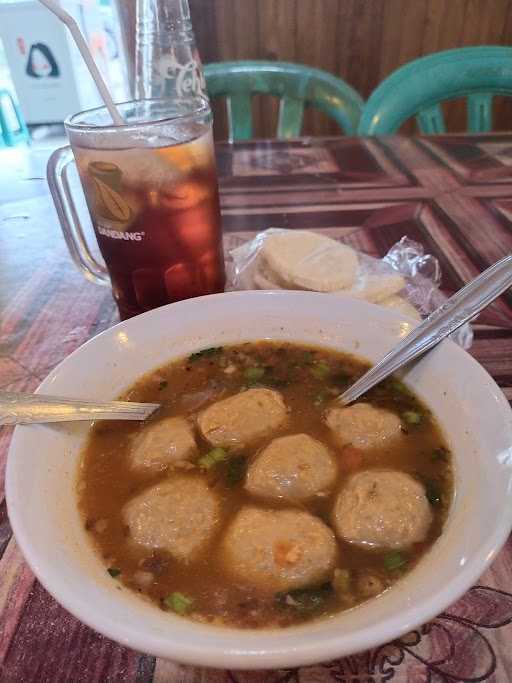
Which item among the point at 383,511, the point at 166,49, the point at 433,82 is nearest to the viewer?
the point at 383,511

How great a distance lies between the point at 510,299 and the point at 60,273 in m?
1.60

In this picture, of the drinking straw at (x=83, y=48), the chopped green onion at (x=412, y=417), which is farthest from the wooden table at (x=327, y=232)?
the drinking straw at (x=83, y=48)

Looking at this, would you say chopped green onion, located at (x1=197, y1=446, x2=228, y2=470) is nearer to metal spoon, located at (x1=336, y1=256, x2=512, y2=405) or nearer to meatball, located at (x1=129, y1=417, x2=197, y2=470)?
meatball, located at (x1=129, y1=417, x2=197, y2=470)

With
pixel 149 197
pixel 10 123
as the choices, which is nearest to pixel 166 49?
pixel 149 197

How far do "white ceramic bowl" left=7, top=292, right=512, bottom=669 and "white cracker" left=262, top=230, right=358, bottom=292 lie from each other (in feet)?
0.79

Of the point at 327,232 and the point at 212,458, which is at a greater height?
the point at 212,458

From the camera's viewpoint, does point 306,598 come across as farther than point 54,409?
No

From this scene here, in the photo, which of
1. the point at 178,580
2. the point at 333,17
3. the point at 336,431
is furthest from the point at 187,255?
the point at 333,17

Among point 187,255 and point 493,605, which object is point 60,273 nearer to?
point 187,255

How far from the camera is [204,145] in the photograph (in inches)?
57.6

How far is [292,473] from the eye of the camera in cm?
107

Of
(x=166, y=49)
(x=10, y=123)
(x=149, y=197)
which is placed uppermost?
(x=166, y=49)

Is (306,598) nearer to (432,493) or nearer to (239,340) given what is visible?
(432,493)

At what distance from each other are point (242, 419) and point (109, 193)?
0.67m
